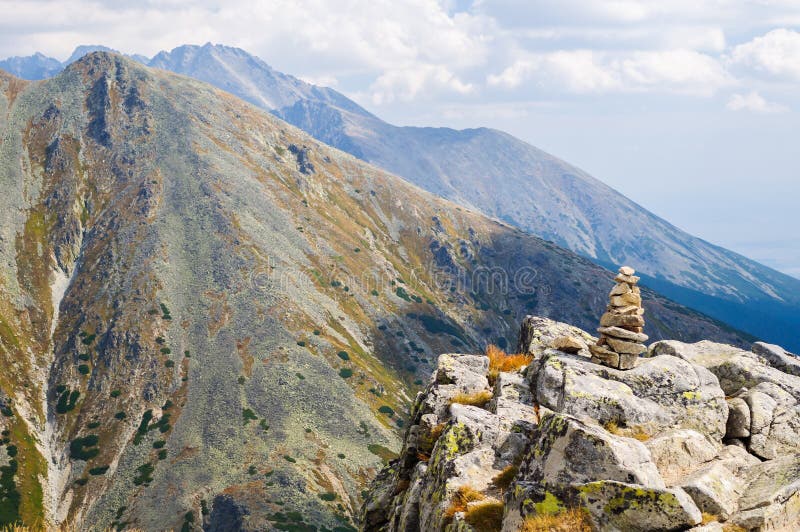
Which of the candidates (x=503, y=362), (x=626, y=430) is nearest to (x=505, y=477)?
(x=626, y=430)

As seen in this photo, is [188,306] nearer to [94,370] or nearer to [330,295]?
[94,370]

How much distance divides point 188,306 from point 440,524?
158462mm

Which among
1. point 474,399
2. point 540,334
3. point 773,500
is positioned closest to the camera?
point 773,500

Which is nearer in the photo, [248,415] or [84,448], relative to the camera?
[84,448]

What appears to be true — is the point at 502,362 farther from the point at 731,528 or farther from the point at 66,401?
the point at 66,401

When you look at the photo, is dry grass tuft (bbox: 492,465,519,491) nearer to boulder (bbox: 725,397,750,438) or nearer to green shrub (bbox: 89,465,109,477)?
boulder (bbox: 725,397,750,438)

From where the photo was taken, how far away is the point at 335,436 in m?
131

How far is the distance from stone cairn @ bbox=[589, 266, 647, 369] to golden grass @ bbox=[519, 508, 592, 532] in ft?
30.9

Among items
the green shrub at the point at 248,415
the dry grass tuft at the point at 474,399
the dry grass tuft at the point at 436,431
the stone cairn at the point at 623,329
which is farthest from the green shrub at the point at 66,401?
the stone cairn at the point at 623,329

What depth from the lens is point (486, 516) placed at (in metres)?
15.5

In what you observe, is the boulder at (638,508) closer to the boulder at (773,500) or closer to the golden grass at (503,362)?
the boulder at (773,500)

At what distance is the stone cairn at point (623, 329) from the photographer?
21.7m

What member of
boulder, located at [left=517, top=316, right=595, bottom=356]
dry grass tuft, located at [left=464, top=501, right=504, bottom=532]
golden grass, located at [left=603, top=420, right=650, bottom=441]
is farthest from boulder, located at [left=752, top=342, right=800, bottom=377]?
dry grass tuft, located at [left=464, top=501, right=504, bottom=532]

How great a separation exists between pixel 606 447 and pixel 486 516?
13.6 ft
